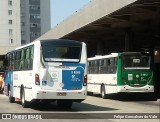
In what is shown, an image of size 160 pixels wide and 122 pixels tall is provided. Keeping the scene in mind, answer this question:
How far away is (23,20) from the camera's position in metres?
139

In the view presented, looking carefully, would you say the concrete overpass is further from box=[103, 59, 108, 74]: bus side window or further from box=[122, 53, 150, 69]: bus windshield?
box=[103, 59, 108, 74]: bus side window

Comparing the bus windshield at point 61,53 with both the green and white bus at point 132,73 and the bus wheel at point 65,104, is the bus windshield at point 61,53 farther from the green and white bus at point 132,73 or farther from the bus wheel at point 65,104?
the green and white bus at point 132,73

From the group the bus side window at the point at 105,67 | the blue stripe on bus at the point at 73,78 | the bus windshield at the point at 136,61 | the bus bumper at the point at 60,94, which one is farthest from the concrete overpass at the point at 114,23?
the bus bumper at the point at 60,94

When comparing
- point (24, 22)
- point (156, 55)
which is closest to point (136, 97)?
point (156, 55)

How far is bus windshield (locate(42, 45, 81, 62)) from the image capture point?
63.3ft

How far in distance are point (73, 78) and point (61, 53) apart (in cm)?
115

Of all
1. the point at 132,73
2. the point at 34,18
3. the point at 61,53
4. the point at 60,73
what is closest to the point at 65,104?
the point at 60,73

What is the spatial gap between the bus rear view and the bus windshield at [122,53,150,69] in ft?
26.3

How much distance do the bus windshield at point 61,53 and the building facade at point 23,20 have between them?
10220 centimetres

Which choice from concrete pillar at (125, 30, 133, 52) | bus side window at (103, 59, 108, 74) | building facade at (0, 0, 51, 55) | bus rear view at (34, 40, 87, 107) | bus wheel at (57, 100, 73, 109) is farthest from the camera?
building facade at (0, 0, 51, 55)

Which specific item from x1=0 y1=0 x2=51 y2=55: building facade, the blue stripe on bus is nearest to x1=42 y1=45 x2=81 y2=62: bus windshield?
the blue stripe on bus

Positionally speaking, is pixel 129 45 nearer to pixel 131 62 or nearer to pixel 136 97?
pixel 136 97

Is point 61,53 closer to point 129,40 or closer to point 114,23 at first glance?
point 114,23

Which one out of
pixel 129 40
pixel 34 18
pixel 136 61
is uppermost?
pixel 34 18
